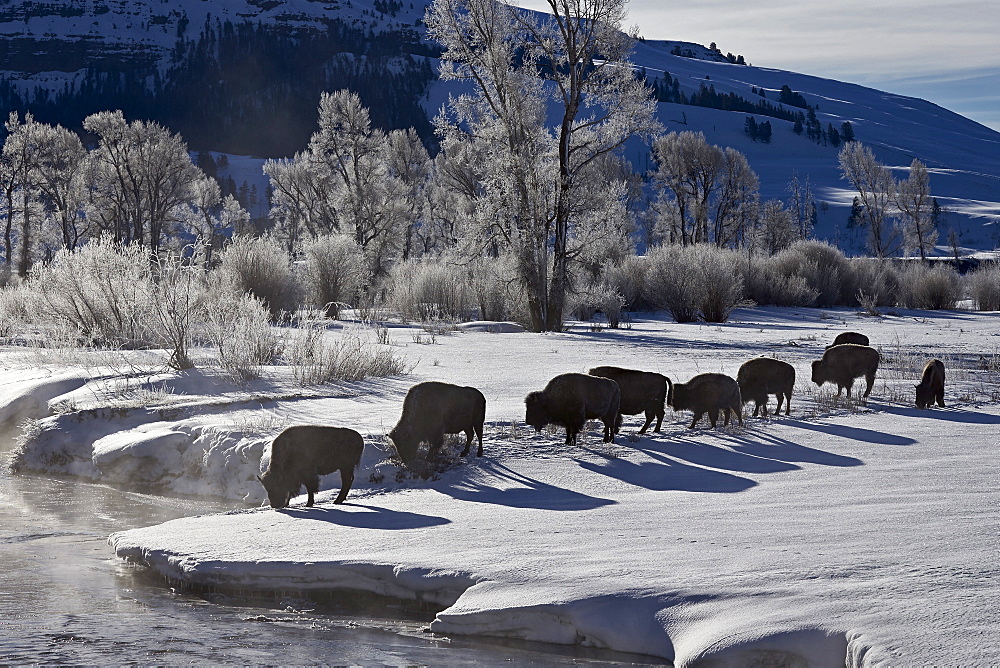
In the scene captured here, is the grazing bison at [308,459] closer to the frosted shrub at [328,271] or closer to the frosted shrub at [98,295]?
the frosted shrub at [98,295]

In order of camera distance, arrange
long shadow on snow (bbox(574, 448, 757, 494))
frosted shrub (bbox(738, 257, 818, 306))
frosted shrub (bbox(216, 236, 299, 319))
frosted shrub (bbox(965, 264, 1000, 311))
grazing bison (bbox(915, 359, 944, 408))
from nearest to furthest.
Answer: long shadow on snow (bbox(574, 448, 757, 494)) < grazing bison (bbox(915, 359, 944, 408)) < frosted shrub (bbox(216, 236, 299, 319)) < frosted shrub (bbox(738, 257, 818, 306)) < frosted shrub (bbox(965, 264, 1000, 311))

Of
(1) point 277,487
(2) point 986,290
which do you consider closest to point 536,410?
(1) point 277,487

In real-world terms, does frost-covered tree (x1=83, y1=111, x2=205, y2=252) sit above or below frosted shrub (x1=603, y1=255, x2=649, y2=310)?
above

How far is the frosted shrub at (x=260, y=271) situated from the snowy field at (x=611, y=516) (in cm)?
1286

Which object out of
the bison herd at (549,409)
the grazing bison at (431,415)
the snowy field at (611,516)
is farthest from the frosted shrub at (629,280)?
the grazing bison at (431,415)

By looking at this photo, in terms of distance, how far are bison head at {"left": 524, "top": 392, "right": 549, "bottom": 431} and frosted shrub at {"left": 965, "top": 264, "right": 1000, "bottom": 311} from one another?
3515 centimetres

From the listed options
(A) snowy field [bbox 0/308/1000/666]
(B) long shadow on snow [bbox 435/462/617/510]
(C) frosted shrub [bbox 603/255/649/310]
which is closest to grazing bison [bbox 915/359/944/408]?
(A) snowy field [bbox 0/308/1000/666]

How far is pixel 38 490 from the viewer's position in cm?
919

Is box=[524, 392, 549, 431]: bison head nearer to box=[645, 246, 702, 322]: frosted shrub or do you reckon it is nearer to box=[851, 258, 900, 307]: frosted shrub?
box=[645, 246, 702, 322]: frosted shrub

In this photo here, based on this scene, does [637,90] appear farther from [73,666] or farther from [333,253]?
[73,666]

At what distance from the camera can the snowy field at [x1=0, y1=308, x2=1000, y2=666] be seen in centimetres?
453

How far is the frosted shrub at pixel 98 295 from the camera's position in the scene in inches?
655

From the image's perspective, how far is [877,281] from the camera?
39.0 metres

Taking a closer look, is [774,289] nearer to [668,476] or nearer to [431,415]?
[668,476]
